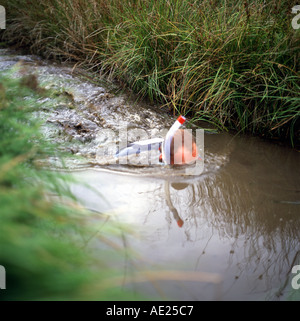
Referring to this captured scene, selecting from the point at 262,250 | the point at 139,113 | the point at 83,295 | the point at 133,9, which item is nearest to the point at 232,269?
the point at 262,250

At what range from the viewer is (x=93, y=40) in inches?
154

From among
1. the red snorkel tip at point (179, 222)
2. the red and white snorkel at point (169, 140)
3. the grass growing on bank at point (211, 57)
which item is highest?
the grass growing on bank at point (211, 57)

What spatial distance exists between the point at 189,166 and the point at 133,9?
199 cm

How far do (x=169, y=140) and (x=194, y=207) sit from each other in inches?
20.2

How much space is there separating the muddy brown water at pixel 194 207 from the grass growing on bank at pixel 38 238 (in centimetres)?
12

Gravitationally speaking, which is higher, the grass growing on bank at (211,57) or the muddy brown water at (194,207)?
the grass growing on bank at (211,57)

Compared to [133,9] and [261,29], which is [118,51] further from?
[261,29]

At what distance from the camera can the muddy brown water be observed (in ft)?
5.54

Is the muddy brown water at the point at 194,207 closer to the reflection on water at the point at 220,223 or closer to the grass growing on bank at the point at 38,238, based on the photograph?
the reflection on water at the point at 220,223

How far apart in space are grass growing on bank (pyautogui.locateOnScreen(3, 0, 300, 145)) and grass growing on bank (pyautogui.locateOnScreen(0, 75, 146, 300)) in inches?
67.2

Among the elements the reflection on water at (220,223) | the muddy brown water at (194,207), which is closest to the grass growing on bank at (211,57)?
the muddy brown water at (194,207)

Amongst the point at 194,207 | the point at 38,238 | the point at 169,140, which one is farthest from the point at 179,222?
the point at 38,238

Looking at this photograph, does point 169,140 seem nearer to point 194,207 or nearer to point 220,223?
point 194,207

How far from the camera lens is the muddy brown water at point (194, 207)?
169 centimetres
